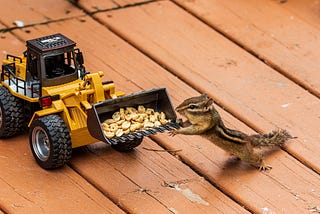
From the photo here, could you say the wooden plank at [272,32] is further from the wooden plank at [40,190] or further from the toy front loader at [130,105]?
the wooden plank at [40,190]

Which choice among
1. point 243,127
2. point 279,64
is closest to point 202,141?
point 243,127

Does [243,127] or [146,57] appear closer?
[243,127]

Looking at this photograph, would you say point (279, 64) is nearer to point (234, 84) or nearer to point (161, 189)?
point (234, 84)

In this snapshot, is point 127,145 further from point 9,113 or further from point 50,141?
point 9,113

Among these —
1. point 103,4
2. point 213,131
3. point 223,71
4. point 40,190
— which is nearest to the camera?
point 40,190

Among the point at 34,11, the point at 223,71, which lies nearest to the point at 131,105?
the point at 223,71

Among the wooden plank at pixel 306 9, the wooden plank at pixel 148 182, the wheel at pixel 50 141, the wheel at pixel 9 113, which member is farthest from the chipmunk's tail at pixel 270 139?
the wooden plank at pixel 306 9

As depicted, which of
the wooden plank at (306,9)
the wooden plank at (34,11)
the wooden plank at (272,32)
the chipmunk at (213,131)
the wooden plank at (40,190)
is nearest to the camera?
the wooden plank at (40,190)
